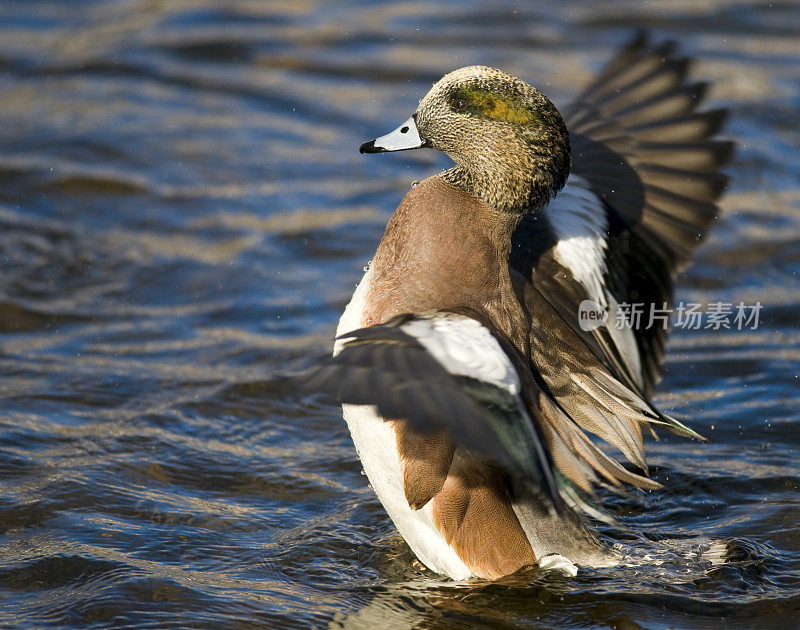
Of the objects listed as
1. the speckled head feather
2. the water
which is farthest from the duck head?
the water

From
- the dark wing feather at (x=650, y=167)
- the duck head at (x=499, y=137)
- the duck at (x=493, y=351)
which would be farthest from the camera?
the dark wing feather at (x=650, y=167)

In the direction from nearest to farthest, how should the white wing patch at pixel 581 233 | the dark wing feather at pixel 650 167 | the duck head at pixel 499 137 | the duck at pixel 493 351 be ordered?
1. the duck at pixel 493 351
2. the duck head at pixel 499 137
3. the white wing patch at pixel 581 233
4. the dark wing feather at pixel 650 167

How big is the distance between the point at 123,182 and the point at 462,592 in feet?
15.5

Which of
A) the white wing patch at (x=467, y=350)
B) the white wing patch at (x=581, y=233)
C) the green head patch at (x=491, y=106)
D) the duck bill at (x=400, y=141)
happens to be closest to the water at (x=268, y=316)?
the white wing patch at (x=581, y=233)

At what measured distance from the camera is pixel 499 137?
13.1 ft

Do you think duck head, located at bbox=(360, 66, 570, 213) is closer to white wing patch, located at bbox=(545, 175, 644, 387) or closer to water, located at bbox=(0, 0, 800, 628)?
white wing patch, located at bbox=(545, 175, 644, 387)

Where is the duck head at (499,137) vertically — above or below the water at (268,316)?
above

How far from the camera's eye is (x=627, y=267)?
193 inches

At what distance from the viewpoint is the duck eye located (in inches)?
159

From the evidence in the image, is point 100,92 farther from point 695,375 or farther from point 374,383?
point 374,383

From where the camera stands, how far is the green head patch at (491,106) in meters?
3.95

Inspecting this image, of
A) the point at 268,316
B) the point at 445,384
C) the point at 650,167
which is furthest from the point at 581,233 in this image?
the point at 268,316

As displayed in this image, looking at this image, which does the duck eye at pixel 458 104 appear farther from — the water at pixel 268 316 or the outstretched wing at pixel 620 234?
the water at pixel 268 316

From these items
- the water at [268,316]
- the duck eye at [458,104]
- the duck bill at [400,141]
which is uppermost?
the duck eye at [458,104]
